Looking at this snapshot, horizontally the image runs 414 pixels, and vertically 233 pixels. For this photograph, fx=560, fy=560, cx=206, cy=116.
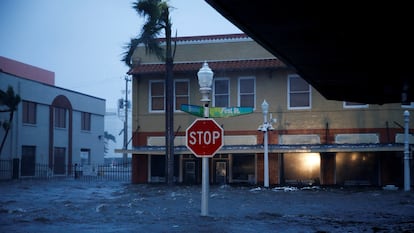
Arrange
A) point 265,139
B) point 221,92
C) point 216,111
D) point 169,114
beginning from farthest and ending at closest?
1. point 221,92
2. point 169,114
3. point 265,139
4. point 216,111

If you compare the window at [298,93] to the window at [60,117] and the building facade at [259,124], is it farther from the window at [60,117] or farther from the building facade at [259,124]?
the window at [60,117]

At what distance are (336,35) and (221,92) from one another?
22605mm

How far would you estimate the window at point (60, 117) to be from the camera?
49.8 meters

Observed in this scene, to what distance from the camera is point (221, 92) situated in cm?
3155

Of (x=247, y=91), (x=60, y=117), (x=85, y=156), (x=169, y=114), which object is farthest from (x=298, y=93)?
(x=85, y=156)

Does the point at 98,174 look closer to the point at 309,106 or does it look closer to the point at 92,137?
the point at 92,137

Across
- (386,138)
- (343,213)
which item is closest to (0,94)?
(386,138)

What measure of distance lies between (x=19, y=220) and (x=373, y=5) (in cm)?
1127

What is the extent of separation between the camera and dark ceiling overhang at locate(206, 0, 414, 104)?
24.6 ft

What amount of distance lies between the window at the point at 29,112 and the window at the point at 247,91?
21.7 metres

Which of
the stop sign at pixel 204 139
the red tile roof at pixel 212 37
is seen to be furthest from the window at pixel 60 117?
the stop sign at pixel 204 139

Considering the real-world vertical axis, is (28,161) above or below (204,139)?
below

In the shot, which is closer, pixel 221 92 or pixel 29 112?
pixel 221 92

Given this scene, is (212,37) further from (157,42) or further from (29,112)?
(29,112)
